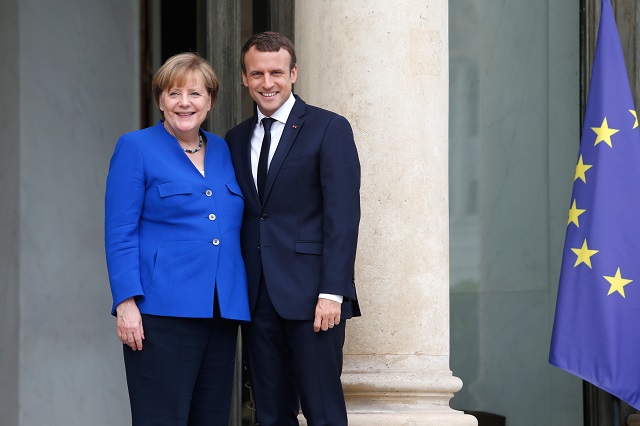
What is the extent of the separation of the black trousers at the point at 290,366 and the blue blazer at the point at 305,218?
7 cm

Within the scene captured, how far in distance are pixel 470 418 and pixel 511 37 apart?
9.44 ft

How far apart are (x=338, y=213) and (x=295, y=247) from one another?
221 millimetres

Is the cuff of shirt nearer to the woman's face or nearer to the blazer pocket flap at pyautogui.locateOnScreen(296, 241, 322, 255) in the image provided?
the blazer pocket flap at pyautogui.locateOnScreen(296, 241, 322, 255)

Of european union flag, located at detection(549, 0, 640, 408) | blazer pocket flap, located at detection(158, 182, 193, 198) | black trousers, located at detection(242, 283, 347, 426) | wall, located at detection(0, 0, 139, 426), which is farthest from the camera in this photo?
wall, located at detection(0, 0, 139, 426)

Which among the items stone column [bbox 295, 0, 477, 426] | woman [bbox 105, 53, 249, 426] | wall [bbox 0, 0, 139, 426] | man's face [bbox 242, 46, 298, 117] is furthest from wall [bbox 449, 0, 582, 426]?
woman [bbox 105, 53, 249, 426]

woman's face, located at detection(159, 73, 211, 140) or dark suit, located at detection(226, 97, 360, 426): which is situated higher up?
woman's face, located at detection(159, 73, 211, 140)

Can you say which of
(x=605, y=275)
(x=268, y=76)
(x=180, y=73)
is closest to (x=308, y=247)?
(x=268, y=76)

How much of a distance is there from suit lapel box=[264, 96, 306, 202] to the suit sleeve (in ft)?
0.43

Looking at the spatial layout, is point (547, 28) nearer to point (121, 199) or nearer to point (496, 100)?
point (496, 100)

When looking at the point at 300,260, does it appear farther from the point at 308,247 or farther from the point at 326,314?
the point at 326,314

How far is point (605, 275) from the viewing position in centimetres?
660

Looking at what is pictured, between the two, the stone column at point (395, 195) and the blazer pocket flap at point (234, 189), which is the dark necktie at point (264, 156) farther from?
the stone column at point (395, 195)

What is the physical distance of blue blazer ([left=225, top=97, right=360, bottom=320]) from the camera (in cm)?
493

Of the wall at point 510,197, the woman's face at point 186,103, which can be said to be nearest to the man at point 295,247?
the woman's face at point 186,103
